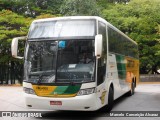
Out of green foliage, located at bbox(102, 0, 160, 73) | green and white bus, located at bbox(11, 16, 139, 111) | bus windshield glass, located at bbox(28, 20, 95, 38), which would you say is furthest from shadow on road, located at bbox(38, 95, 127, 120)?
green foliage, located at bbox(102, 0, 160, 73)

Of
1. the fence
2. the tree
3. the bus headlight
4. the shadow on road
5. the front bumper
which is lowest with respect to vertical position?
the fence

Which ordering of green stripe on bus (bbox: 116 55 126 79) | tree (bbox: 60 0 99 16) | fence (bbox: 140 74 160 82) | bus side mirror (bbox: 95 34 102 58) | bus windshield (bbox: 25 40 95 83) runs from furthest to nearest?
fence (bbox: 140 74 160 82)
tree (bbox: 60 0 99 16)
green stripe on bus (bbox: 116 55 126 79)
bus windshield (bbox: 25 40 95 83)
bus side mirror (bbox: 95 34 102 58)

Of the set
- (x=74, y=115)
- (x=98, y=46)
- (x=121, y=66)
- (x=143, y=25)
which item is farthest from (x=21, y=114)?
(x=143, y=25)

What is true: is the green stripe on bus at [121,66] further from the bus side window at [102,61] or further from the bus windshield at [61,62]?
the bus windshield at [61,62]

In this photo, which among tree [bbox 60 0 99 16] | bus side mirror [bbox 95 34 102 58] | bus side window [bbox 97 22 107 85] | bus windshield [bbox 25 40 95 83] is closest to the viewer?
bus side mirror [bbox 95 34 102 58]

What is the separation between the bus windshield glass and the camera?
31.7 feet

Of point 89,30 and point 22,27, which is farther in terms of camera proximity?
point 22,27

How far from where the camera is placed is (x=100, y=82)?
9680 mm

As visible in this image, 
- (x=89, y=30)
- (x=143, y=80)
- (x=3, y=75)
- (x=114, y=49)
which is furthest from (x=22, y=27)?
(x=89, y=30)

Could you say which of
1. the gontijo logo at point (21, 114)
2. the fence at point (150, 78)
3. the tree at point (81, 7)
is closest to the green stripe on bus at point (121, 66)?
the gontijo logo at point (21, 114)

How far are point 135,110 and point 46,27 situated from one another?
→ 4412mm

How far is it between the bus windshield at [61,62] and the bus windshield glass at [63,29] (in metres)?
0.26

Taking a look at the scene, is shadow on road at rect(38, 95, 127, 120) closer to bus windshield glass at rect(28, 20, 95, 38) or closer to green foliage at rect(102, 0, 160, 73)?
bus windshield glass at rect(28, 20, 95, 38)

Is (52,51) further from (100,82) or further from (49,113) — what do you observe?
(49,113)
